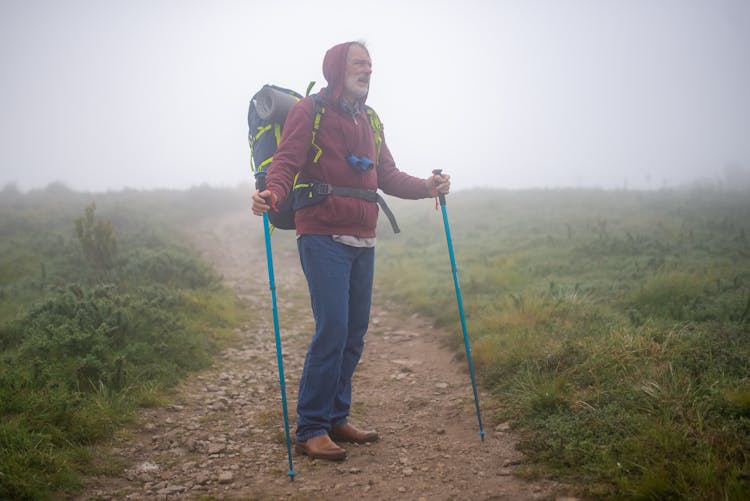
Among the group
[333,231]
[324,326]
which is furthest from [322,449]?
[333,231]

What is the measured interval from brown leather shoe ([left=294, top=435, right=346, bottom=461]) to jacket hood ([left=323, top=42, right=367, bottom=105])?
2751mm

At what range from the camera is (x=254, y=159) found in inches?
153

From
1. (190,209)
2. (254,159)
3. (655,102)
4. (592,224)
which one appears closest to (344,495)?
(254,159)

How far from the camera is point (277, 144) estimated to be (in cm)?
386

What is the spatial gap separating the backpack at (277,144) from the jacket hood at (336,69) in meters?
0.13

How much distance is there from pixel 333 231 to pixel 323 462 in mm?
1806

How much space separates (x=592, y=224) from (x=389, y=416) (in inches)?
483

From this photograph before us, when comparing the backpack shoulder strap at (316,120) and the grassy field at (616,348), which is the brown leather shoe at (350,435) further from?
the backpack shoulder strap at (316,120)

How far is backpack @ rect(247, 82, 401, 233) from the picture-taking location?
11.6 ft

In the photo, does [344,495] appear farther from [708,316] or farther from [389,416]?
[708,316]

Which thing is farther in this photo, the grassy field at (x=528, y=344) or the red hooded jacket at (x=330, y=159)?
the red hooded jacket at (x=330, y=159)

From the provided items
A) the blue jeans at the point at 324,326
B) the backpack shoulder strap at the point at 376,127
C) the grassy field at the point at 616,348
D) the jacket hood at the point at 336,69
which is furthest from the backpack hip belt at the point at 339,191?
the grassy field at the point at 616,348

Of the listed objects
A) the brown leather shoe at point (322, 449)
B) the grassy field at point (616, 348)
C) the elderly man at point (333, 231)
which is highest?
the elderly man at point (333, 231)

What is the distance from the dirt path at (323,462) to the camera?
3045mm
